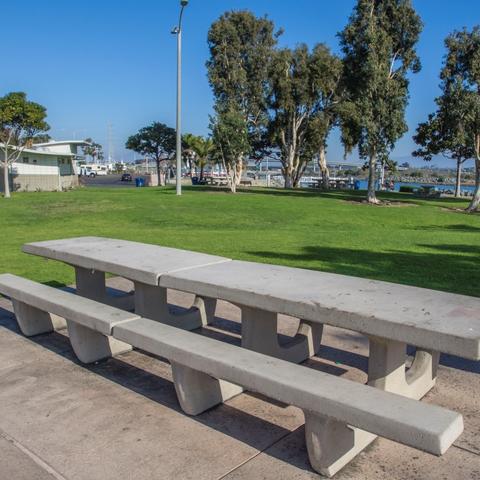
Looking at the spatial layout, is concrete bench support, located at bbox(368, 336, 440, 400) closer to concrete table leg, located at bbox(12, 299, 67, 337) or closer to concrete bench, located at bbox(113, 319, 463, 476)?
concrete bench, located at bbox(113, 319, 463, 476)

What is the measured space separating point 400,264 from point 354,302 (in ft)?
18.3

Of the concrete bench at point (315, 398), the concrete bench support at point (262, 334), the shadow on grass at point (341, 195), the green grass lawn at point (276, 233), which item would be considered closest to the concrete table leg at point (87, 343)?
the concrete bench at point (315, 398)

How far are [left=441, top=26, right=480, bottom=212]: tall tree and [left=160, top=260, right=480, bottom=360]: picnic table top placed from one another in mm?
21879

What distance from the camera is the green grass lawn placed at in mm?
7723

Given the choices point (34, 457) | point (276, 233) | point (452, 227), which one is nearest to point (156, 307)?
point (34, 457)

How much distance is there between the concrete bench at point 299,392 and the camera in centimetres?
218

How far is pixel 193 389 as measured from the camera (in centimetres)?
313

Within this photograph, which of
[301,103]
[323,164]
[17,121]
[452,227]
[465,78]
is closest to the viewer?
[452,227]

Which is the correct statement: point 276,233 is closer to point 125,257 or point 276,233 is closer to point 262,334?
point 125,257

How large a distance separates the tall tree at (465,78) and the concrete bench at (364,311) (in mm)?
21747

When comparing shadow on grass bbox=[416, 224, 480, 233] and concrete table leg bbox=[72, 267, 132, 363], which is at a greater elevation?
concrete table leg bbox=[72, 267, 132, 363]

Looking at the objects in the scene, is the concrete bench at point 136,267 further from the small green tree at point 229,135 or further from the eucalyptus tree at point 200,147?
the eucalyptus tree at point 200,147

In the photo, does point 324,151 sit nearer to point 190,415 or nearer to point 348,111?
point 348,111

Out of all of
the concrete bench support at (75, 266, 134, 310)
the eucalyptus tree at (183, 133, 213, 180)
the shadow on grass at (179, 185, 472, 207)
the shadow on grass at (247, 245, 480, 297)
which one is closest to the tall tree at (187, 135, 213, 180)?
the eucalyptus tree at (183, 133, 213, 180)
